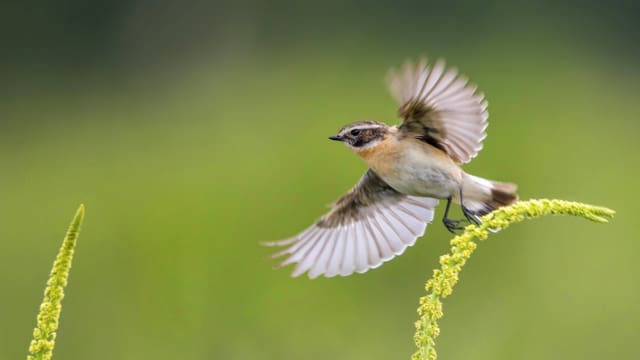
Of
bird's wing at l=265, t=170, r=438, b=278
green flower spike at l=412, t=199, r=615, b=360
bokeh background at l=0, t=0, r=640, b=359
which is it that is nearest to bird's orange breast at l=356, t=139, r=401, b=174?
bird's wing at l=265, t=170, r=438, b=278

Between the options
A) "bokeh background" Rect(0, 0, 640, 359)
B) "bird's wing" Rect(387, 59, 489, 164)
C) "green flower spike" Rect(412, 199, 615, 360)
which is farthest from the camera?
"bokeh background" Rect(0, 0, 640, 359)

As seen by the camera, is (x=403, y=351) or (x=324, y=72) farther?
(x=324, y=72)

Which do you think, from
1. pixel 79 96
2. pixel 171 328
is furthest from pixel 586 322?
pixel 79 96

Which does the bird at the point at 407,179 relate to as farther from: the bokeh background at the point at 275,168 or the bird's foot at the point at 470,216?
the bokeh background at the point at 275,168

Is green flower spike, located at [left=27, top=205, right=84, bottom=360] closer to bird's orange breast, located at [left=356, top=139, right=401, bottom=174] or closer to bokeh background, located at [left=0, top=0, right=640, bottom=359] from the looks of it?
bird's orange breast, located at [left=356, top=139, right=401, bottom=174]

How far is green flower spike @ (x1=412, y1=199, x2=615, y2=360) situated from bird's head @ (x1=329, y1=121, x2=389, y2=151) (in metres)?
1.96

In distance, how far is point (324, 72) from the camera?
1445 cm

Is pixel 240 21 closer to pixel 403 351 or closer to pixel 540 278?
pixel 540 278

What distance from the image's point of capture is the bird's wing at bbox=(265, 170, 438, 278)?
5.02 m

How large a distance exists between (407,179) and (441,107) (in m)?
0.28

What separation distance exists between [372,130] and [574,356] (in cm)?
433

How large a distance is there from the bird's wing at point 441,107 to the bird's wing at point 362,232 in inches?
15.7

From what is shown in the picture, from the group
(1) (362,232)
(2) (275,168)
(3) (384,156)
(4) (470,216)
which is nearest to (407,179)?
(3) (384,156)

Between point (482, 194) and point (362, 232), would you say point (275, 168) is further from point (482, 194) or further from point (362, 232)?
point (482, 194)
